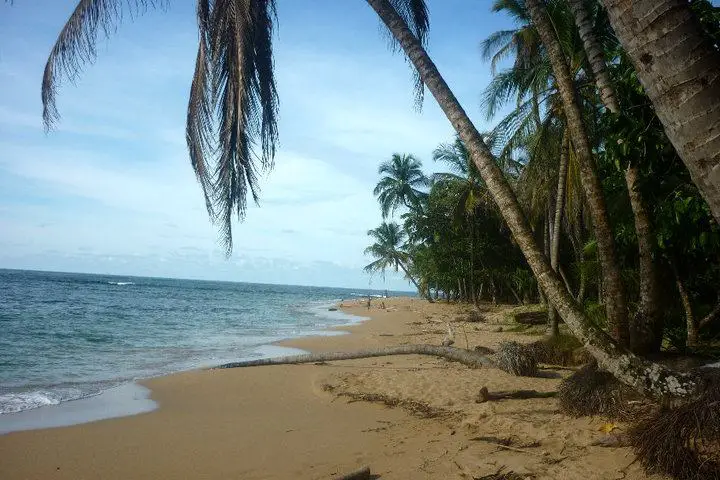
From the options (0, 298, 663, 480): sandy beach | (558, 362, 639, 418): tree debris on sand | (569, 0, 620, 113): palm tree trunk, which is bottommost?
(0, 298, 663, 480): sandy beach

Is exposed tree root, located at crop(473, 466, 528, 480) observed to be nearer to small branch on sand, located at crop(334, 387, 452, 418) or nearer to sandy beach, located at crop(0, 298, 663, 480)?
sandy beach, located at crop(0, 298, 663, 480)

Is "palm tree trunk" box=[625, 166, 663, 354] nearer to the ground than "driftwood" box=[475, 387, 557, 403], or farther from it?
farther from it

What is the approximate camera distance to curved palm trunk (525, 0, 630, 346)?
4.80 m

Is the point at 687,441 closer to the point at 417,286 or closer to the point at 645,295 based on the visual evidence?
the point at 645,295

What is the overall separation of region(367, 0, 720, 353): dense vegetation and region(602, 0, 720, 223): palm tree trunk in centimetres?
25

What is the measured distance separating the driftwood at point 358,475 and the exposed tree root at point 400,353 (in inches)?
192

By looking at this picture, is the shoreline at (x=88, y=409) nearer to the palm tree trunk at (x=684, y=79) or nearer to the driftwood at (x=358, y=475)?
the driftwood at (x=358, y=475)

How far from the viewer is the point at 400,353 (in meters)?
9.31

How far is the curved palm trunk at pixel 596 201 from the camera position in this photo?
15.8 feet

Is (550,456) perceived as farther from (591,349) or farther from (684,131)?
(684,131)

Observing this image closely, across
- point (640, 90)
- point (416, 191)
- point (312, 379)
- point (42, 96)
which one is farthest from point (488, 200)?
point (42, 96)

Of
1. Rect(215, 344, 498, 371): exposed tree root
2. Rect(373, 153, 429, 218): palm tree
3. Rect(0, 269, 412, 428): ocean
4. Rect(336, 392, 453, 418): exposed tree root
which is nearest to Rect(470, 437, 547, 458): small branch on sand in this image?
Rect(336, 392, 453, 418): exposed tree root

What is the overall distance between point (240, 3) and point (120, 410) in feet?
20.1

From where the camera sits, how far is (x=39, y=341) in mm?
13922
